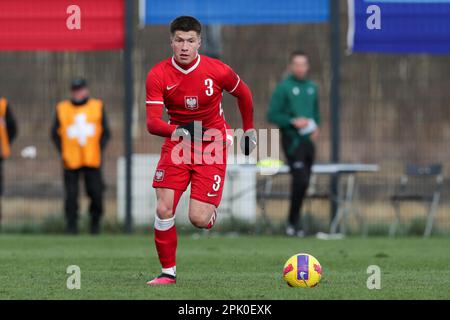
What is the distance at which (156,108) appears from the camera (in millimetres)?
9008

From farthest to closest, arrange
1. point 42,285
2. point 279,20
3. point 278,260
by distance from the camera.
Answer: point 279,20 → point 278,260 → point 42,285

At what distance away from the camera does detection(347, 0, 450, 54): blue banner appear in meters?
16.4

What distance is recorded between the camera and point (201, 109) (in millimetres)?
9359

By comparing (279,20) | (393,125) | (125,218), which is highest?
(279,20)

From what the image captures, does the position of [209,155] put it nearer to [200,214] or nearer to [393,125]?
[200,214]

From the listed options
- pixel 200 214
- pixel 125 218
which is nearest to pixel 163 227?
pixel 200 214

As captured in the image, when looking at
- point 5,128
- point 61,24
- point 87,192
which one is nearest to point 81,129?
point 87,192

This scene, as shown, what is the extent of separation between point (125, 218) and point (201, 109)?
7.49 meters

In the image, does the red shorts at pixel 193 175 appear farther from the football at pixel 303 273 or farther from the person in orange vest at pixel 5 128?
the person in orange vest at pixel 5 128

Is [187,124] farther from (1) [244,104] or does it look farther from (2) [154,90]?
(1) [244,104]

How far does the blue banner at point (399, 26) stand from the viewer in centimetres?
1639

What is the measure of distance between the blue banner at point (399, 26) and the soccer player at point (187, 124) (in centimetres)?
717

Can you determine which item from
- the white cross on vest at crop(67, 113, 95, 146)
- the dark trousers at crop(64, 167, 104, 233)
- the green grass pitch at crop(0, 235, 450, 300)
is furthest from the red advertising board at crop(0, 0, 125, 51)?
the green grass pitch at crop(0, 235, 450, 300)
